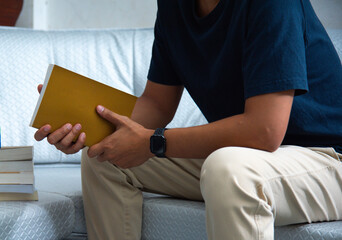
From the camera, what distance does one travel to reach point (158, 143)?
108 cm

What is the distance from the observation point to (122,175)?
128 cm

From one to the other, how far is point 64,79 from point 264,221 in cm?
49

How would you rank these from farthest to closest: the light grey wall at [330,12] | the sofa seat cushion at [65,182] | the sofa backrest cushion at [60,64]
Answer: the light grey wall at [330,12] < the sofa backrest cushion at [60,64] < the sofa seat cushion at [65,182]

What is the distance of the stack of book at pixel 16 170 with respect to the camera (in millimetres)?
1127

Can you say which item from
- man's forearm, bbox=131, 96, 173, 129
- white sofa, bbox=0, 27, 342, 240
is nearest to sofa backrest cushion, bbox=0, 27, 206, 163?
white sofa, bbox=0, 27, 342, 240

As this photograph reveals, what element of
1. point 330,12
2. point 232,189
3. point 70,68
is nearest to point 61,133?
point 232,189

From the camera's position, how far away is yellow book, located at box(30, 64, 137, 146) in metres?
1.05

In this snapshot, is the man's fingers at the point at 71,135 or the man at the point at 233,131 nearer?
the man at the point at 233,131

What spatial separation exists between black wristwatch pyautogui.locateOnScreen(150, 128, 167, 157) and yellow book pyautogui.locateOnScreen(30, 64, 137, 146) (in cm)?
12

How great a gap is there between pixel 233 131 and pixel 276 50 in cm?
18

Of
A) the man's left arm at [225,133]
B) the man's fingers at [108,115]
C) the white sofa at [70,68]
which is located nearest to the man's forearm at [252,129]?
the man's left arm at [225,133]

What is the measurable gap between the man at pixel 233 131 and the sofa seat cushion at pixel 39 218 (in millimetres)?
72

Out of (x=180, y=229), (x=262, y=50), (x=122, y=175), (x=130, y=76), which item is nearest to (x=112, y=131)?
(x=122, y=175)

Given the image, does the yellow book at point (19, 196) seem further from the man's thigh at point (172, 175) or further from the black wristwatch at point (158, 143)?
the black wristwatch at point (158, 143)
